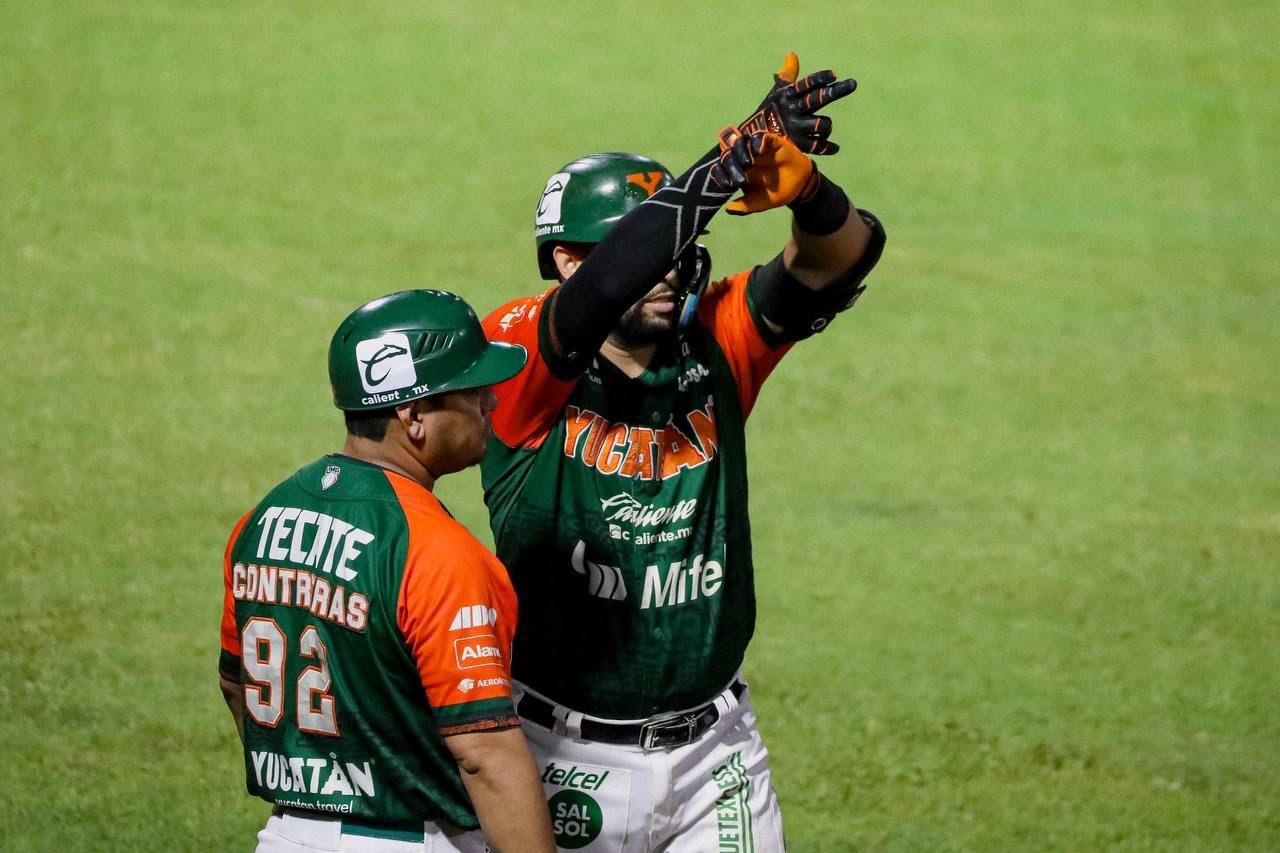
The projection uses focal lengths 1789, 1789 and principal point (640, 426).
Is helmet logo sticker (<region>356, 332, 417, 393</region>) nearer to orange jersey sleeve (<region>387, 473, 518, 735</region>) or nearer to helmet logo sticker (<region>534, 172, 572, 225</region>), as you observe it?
orange jersey sleeve (<region>387, 473, 518, 735</region>)

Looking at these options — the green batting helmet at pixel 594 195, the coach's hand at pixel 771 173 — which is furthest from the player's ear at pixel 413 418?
the coach's hand at pixel 771 173

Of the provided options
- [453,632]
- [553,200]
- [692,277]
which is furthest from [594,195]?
[453,632]

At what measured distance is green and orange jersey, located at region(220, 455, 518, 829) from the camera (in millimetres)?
3982

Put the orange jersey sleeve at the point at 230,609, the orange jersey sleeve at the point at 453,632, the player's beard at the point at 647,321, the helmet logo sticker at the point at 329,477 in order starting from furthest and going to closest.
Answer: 1. the player's beard at the point at 647,321
2. the orange jersey sleeve at the point at 230,609
3. the helmet logo sticker at the point at 329,477
4. the orange jersey sleeve at the point at 453,632

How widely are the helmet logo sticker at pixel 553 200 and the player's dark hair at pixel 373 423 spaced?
0.89 metres

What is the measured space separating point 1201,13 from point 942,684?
674 inches

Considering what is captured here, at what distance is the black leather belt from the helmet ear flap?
3.58ft

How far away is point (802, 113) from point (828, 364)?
33.3 ft

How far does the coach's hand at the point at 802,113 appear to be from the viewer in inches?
176

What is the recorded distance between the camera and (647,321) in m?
4.80

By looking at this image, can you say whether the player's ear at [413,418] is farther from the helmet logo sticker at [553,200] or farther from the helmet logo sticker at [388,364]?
the helmet logo sticker at [553,200]

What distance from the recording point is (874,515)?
11.7 m

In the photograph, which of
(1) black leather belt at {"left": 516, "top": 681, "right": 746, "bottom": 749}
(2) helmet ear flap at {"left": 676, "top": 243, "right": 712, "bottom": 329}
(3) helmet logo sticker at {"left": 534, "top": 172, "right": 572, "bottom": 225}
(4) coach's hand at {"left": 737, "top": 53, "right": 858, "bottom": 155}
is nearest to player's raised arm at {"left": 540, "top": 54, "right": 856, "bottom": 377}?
(4) coach's hand at {"left": 737, "top": 53, "right": 858, "bottom": 155}

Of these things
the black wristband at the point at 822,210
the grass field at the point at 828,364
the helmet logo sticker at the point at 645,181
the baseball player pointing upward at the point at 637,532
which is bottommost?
the grass field at the point at 828,364
